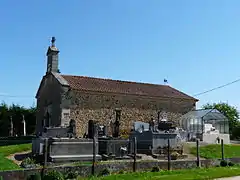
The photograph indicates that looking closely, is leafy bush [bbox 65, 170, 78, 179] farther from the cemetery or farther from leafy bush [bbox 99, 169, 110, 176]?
leafy bush [bbox 99, 169, 110, 176]

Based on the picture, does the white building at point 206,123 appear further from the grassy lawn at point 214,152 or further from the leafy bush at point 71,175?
the leafy bush at point 71,175

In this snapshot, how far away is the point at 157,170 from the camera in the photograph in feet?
52.0

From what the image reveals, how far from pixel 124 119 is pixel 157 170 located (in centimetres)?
1892

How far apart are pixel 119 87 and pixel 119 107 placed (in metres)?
2.54

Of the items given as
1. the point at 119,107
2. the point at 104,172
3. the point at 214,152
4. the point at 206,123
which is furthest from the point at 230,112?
the point at 104,172

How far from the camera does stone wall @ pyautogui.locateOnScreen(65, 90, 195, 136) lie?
3247 centimetres

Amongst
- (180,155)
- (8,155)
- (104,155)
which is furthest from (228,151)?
(8,155)

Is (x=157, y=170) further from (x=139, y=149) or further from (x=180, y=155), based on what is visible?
(x=139, y=149)

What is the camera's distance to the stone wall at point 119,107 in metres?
32.5

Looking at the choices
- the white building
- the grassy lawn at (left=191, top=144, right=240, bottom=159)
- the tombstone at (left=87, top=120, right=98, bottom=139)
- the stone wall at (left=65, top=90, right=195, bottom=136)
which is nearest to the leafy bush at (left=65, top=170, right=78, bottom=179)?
the tombstone at (left=87, top=120, right=98, bottom=139)

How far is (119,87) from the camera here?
35969 mm

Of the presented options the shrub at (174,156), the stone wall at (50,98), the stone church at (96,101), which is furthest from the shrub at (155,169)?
the stone wall at (50,98)

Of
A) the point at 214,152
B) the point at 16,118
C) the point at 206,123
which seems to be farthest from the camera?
the point at 16,118

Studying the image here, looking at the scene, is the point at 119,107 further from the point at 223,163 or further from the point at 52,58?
the point at 223,163
